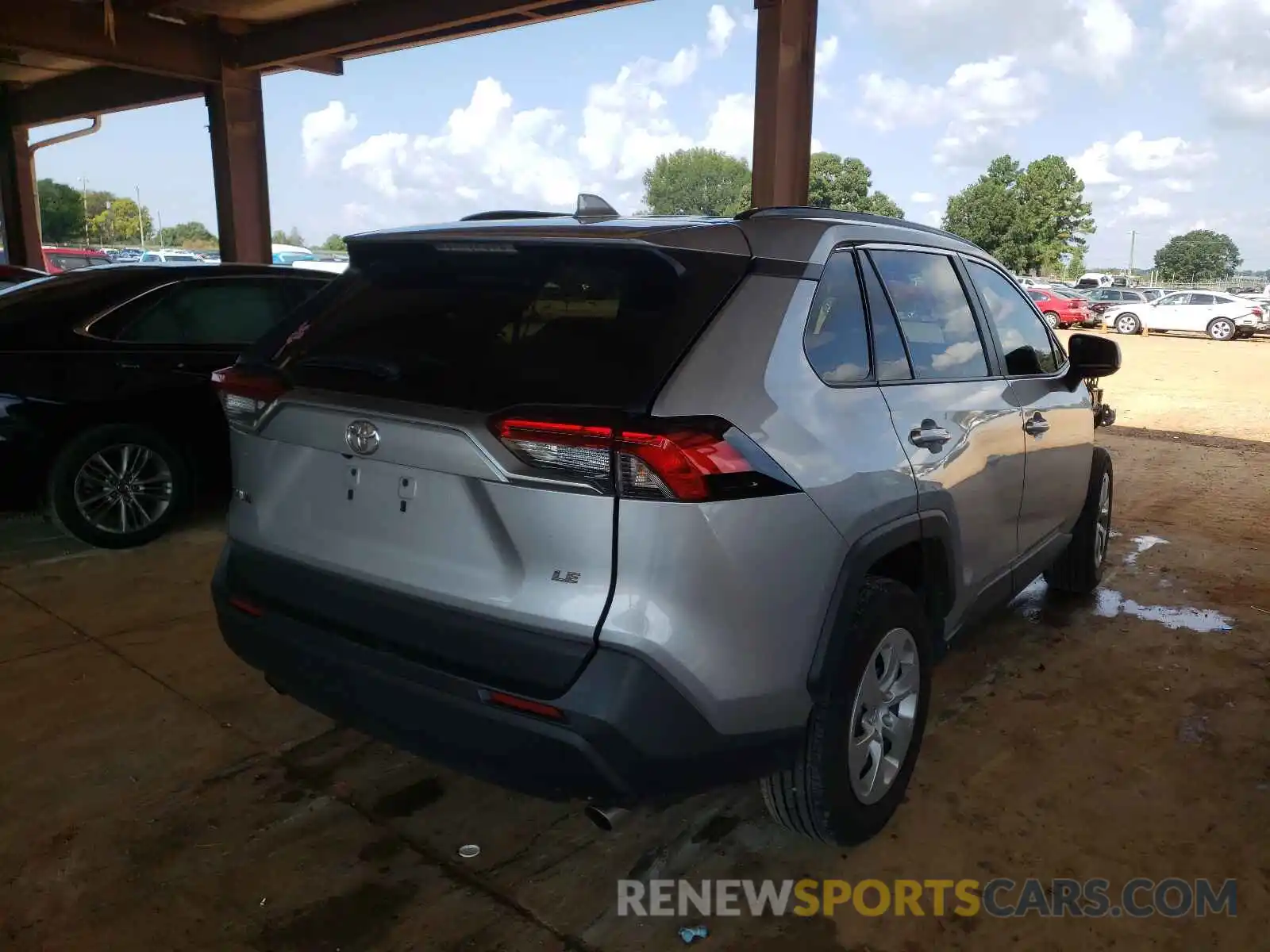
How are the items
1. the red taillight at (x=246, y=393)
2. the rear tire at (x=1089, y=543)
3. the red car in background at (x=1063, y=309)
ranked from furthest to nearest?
the red car in background at (x=1063, y=309)
the rear tire at (x=1089, y=543)
the red taillight at (x=246, y=393)

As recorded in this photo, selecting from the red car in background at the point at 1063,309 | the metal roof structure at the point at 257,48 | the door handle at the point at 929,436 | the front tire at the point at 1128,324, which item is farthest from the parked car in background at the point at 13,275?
the front tire at the point at 1128,324

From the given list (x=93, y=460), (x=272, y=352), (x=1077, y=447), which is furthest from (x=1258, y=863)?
(x=93, y=460)

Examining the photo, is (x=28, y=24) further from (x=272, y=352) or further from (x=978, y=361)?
(x=978, y=361)

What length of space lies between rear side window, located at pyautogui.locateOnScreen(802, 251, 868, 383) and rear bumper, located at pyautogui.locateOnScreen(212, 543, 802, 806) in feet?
3.00

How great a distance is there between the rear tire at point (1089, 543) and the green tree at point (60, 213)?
69.0 meters

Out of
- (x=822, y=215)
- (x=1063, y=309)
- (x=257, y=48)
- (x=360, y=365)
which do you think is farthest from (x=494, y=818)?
(x=1063, y=309)

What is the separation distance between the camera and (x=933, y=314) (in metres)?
3.10

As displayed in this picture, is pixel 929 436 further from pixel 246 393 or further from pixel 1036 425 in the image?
pixel 246 393

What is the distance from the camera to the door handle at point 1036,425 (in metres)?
3.49

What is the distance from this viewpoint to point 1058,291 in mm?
32000

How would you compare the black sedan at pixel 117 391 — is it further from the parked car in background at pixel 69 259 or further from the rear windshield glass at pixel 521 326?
the parked car in background at pixel 69 259

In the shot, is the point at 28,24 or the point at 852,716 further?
the point at 28,24

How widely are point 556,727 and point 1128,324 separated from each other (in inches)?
1283

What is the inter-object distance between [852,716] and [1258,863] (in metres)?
1.27
